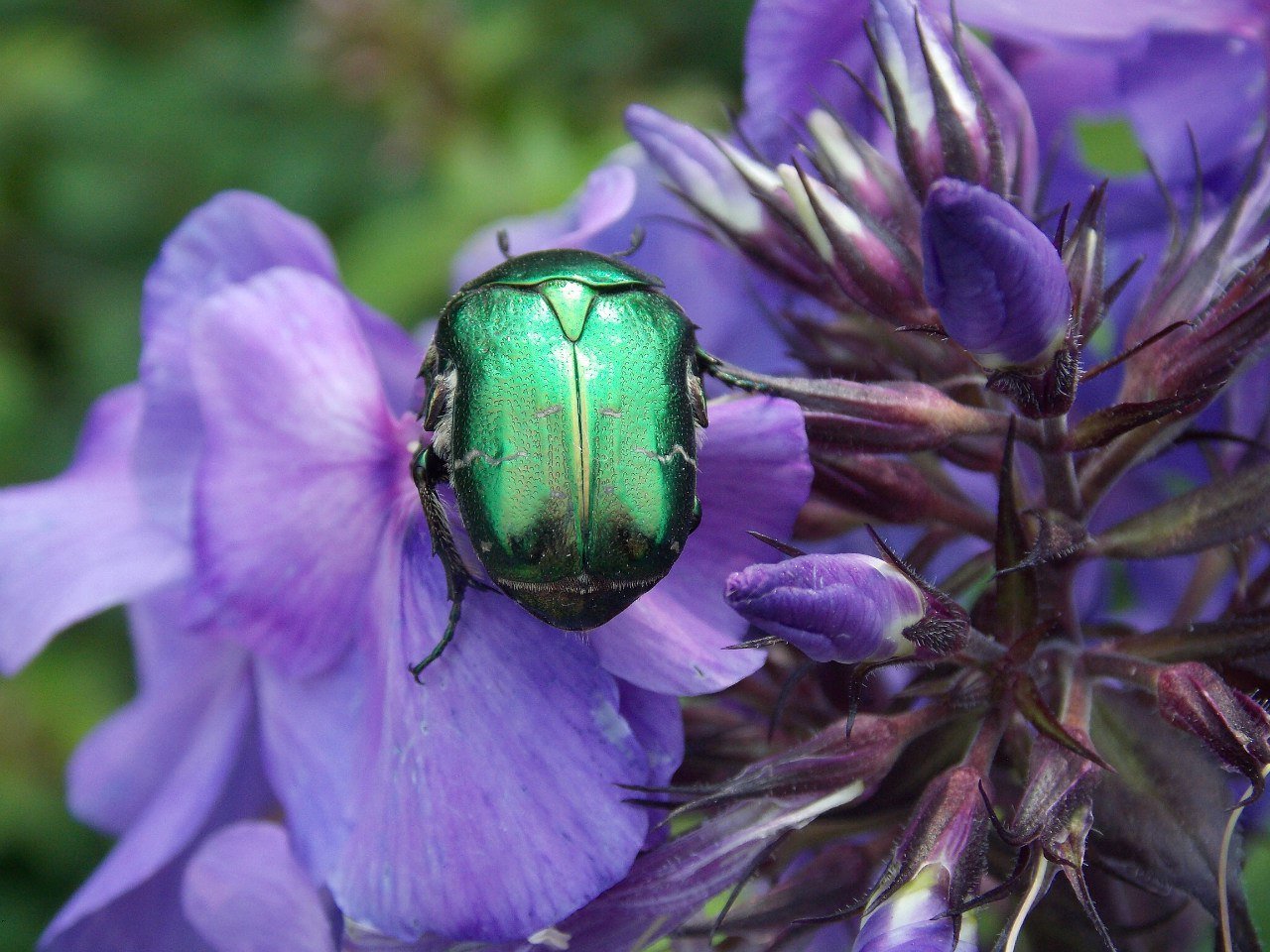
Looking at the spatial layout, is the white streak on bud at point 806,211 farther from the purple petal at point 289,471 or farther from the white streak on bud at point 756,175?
the purple petal at point 289,471

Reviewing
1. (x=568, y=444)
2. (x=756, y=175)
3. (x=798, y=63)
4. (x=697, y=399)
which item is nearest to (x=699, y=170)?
(x=756, y=175)

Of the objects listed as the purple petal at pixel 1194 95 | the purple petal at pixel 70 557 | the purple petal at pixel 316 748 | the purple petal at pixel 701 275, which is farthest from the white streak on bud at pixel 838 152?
the purple petal at pixel 70 557

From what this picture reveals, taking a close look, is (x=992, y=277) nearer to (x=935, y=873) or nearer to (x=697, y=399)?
(x=697, y=399)

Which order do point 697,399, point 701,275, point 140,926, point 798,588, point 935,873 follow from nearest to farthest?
point 798,588, point 935,873, point 697,399, point 140,926, point 701,275

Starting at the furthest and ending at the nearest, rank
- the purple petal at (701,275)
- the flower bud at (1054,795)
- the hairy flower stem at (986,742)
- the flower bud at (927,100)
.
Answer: the purple petal at (701,275) → the flower bud at (927,100) → the hairy flower stem at (986,742) → the flower bud at (1054,795)

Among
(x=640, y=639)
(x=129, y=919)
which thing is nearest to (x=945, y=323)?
(x=640, y=639)

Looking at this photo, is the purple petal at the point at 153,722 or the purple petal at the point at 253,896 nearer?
the purple petal at the point at 253,896

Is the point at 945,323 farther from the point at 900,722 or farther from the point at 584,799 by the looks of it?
the point at 584,799
